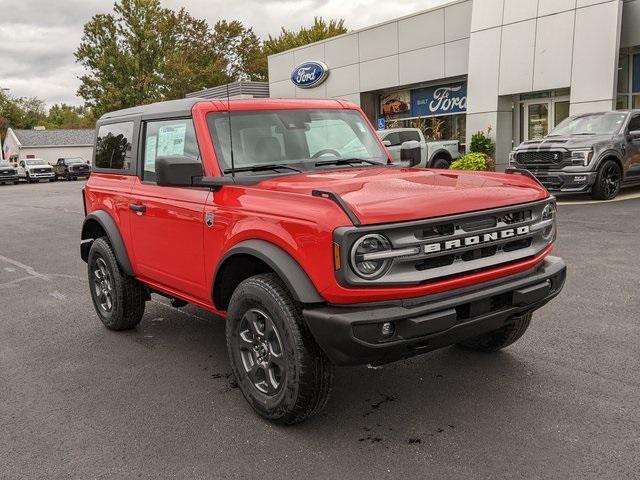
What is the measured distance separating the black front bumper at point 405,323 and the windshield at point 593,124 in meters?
11.5

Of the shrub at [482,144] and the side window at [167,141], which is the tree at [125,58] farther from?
the side window at [167,141]

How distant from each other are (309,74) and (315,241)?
2661cm

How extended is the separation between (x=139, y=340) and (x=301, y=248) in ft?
8.75

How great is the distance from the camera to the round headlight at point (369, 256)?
2959mm

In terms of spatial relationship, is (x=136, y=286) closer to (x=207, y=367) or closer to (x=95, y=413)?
(x=207, y=367)

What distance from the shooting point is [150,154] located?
4.77 metres

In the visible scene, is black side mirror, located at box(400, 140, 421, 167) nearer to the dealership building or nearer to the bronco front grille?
the bronco front grille

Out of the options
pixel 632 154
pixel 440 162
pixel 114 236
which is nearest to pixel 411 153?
pixel 114 236

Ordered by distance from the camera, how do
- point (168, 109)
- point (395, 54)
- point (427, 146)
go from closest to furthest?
1. point (168, 109)
2. point (427, 146)
3. point (395, 54)

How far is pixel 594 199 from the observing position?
13117mm

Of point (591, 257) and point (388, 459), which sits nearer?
point (388, 459)

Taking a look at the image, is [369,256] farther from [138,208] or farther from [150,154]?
[150,154]

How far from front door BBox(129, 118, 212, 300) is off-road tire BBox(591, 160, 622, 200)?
10554 mm

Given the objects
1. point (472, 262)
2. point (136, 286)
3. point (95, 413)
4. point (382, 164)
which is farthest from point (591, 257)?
point (95, 413)
